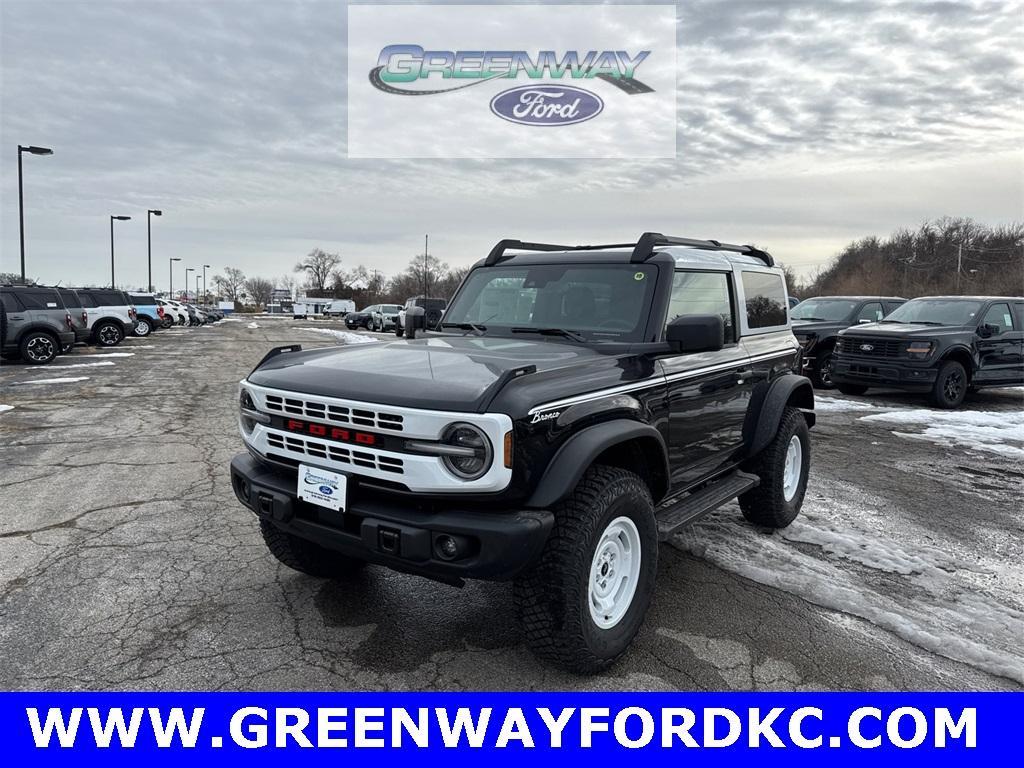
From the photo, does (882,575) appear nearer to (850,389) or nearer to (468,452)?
(468,452)

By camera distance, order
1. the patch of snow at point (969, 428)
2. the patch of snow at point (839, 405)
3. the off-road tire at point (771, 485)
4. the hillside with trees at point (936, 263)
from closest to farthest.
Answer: the off-road tire at point (771, 485)
the patch of snow at point (969, 428)
the patch of snow at point (839, 405)
the hillside with trees at point (936, 263)

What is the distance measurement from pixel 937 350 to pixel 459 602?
33.8 ft

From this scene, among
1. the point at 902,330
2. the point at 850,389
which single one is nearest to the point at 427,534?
the point at 902,330

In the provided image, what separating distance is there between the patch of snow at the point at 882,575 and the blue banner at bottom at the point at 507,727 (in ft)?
1.85

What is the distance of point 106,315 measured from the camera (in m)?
21.6

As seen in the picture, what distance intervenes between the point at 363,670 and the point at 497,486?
114 cm

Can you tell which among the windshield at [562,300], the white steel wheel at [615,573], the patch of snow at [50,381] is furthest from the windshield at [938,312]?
the patch of snow at [50,381]

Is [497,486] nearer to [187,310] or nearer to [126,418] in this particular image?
[126,418]

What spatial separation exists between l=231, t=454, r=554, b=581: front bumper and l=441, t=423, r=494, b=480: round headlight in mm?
177

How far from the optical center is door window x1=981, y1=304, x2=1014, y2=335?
12016 mm

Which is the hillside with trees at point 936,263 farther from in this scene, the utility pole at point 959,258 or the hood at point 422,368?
the hood at point 422,368

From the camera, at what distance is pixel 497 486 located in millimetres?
2770

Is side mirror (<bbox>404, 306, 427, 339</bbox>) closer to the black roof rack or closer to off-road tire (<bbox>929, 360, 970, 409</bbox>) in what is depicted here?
the black roof rack

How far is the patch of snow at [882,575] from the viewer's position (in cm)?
359
